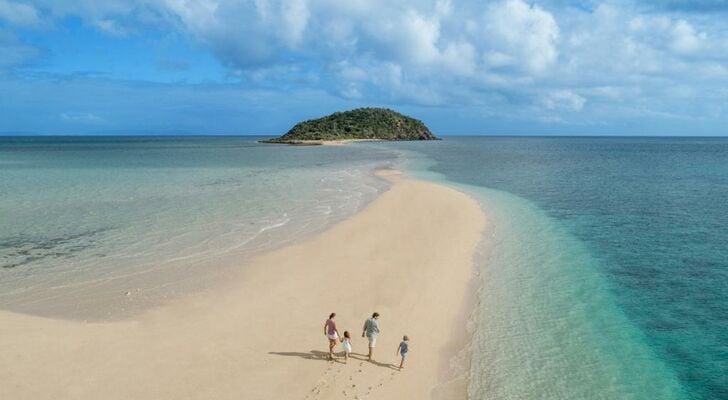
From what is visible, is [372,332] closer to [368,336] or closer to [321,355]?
[368,336]

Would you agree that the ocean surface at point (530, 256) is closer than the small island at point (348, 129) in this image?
Yes

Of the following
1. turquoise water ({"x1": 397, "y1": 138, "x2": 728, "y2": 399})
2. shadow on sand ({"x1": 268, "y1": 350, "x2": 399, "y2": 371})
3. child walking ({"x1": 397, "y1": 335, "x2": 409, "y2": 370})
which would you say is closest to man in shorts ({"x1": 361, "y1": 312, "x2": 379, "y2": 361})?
shadow on sand ({"x1": 268, "y1": 350, "x2": 399, "y2": 371})

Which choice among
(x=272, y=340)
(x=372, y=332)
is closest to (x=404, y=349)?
(x=372, y=332)

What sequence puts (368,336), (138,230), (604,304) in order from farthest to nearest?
(138,230)
(604,304)
(368,336)

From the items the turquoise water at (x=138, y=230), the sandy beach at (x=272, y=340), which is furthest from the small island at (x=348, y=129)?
the sandy beach at (x=272, y=340)

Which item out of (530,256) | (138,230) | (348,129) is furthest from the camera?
(348,129)

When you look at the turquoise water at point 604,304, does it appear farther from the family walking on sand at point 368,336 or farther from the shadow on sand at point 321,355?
the shadow on sand at point 321,355
